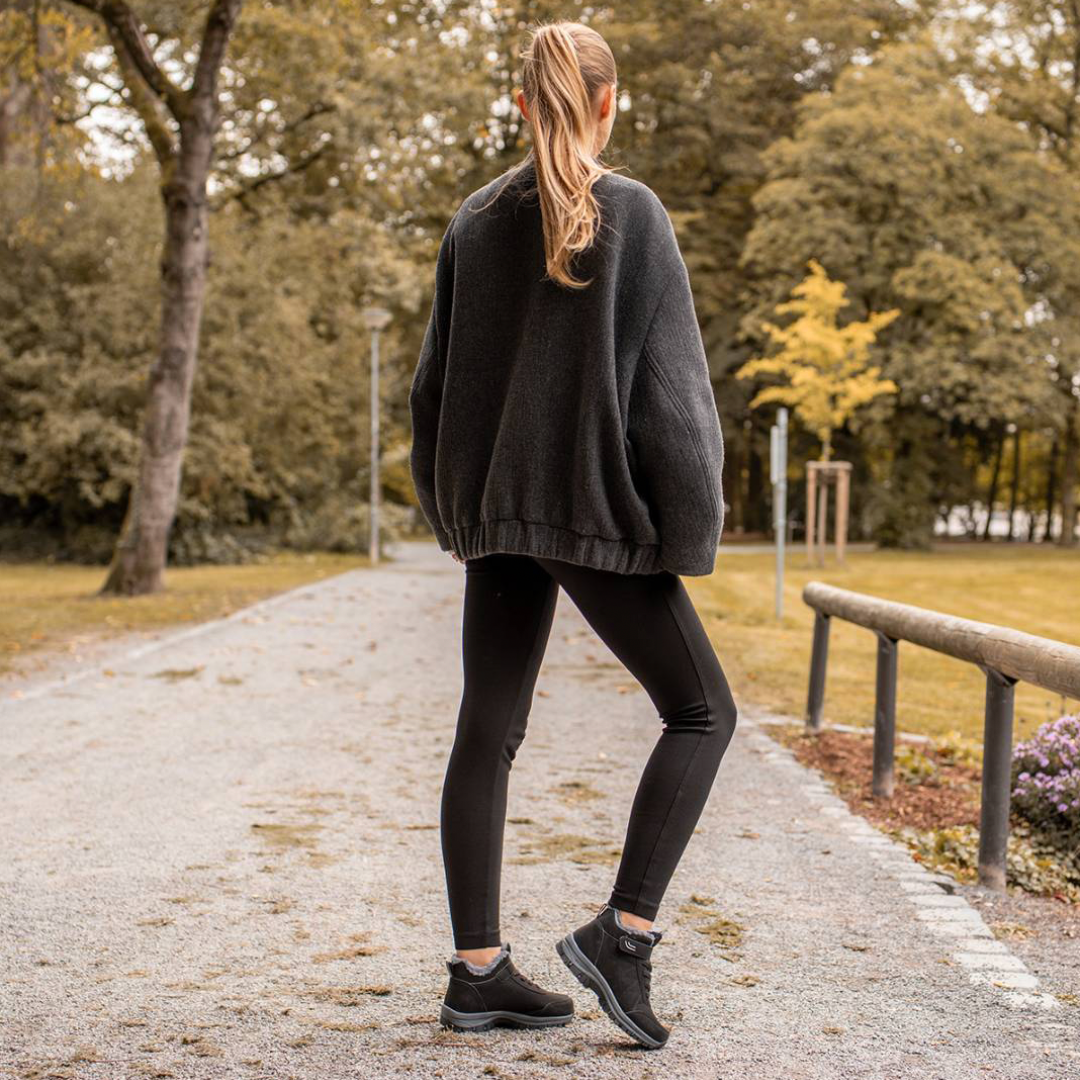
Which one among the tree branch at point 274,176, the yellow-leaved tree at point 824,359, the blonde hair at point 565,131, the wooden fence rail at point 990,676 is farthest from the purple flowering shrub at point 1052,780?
the yellow-leaved tree at point 824,359

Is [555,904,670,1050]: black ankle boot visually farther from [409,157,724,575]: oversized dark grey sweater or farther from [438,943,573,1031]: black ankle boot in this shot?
[409,157,724,575]: oversized dark grey sweater

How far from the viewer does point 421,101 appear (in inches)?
858

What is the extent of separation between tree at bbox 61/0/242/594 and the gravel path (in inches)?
401

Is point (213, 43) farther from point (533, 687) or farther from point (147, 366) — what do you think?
point (533, 687)

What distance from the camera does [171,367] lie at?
17.6 m

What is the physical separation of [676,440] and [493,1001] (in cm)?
122

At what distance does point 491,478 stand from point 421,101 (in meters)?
19.9

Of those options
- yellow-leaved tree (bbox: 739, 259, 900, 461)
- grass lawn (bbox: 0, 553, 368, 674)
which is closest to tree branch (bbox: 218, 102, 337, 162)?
grass lawn (bbox: 0, 553, 368, 674)

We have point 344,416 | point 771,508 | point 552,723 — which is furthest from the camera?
point 771,508

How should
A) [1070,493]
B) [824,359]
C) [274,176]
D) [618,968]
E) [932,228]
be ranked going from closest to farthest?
[618,968] → [274,176] → [824,359] → [932,228] → [1070,493]

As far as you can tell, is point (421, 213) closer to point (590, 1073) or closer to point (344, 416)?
point (344, 416)

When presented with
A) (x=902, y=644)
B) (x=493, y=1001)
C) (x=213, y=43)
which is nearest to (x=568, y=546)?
(x=493, y=1001)

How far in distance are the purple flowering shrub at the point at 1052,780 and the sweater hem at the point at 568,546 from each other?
272 centimetres

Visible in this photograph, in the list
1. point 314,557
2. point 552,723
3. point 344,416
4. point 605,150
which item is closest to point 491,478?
point 605,150
